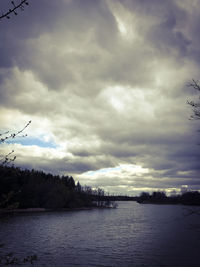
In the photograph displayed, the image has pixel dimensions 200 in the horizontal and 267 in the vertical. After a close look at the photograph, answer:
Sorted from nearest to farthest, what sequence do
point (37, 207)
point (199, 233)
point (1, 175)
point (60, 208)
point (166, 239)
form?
point (1, 175) < point (166, 239) < point (199, 233) < point (37, 207) < point (60, 208)

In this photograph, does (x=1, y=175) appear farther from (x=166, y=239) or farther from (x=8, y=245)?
(x=166, y=239)

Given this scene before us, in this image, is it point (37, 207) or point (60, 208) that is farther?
point (60, 208)

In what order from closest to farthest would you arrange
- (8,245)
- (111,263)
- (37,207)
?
(111,263)
(8,245)
(37,207)

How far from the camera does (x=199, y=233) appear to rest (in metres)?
40.9

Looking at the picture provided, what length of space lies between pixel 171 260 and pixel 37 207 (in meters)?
85.0

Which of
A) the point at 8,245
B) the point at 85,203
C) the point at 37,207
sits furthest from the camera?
the point at 85,203

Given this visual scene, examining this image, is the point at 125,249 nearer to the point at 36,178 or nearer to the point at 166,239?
the point at 166,239

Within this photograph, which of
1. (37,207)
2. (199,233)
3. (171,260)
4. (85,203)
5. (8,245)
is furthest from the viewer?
(85,203)

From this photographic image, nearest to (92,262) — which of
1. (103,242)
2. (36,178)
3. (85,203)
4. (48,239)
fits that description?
(103,242)

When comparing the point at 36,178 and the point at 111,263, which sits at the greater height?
the point at 36,178

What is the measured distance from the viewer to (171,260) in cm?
2325

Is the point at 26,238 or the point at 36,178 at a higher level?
the point at 36,178

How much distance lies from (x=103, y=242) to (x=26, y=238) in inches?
445

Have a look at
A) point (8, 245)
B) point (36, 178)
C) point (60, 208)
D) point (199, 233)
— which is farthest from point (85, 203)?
point (8, 245)
